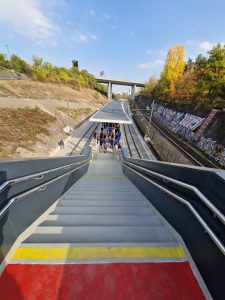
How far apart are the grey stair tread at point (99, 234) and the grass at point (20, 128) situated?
13515mm

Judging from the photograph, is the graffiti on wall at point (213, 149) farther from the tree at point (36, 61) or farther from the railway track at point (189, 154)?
the tree at point (36, 61)

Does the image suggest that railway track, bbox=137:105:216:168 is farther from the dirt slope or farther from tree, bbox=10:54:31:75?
tree, bbox=10:54:31:75

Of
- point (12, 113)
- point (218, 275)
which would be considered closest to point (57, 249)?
point (218, 275)

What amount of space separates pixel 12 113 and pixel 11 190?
21.1 meters

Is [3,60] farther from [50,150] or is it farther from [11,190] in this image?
[11,190]

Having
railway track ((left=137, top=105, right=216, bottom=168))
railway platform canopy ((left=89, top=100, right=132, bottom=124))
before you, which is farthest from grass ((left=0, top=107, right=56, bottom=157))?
railway track ((left=137, top=105, right=216, bottom=168))

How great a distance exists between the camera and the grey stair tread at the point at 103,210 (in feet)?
10.2

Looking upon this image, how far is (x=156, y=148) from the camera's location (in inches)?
804

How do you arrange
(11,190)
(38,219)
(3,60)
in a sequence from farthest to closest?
(3,60) → (38,219) → (11,190)

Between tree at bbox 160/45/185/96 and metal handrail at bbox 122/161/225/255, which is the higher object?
tree at bbox 160/45/185/96

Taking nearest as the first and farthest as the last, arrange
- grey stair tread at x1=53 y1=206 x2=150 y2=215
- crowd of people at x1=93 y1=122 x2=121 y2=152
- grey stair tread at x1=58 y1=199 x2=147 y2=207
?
grey stair tread at x1=53 y1=206 x2=150 y2=215
grey stair tread at x1=58 y1=199 x2=147 y2=207
crowd of people at x1=93 y1=122 x2=121 y2=152

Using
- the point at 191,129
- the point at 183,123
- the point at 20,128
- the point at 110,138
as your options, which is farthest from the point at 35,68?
the point at 191,129

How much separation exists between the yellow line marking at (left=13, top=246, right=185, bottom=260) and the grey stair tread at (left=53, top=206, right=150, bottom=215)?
3.60 ft

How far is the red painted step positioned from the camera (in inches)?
61.0
